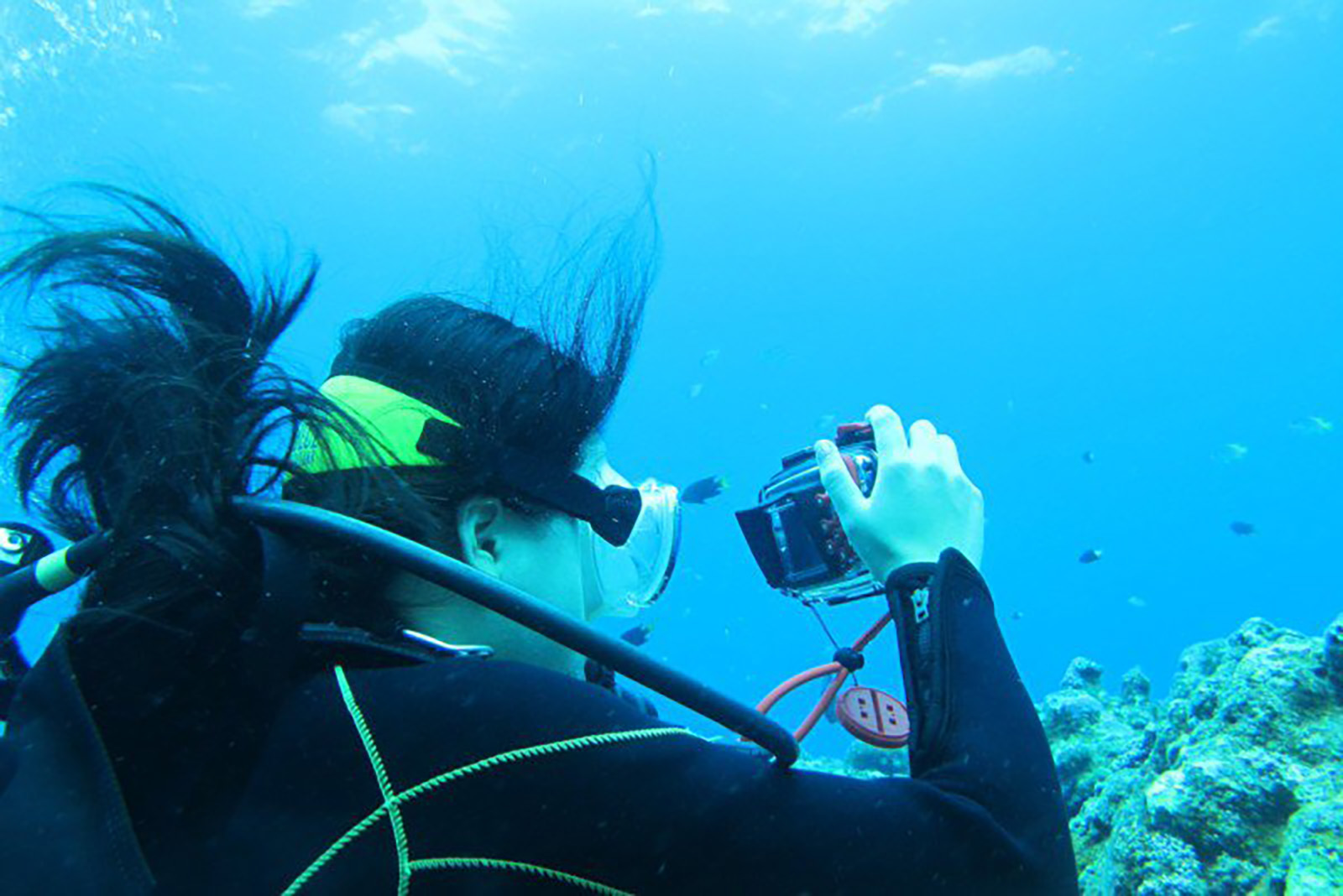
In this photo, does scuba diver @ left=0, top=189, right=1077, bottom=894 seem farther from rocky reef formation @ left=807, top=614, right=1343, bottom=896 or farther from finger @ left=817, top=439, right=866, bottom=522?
rocky reef formation @ left=807, top=614, right=1343, bottom=896

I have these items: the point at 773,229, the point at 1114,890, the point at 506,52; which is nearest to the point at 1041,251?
the point at 773,229

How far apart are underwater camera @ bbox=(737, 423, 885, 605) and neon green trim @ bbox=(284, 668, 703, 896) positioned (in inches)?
32.5

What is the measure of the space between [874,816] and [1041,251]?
2561 inches

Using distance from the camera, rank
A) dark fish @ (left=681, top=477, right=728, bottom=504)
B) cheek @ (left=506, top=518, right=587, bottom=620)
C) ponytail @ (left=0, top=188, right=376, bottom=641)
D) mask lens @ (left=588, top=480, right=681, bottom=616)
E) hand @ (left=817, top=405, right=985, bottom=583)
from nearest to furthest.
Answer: ponytail @ (left=0, top=188, right=376, bottom=641) → hand @ (left=817, top=405, right=985, bottom=583) → cheek @ (left=506, top=518, right=587, bottom=620) → mask lens @ (left=588, top=480, right=681, bottom=616) → dark fish @ (left=681, top=477, right=728, bottom=504)

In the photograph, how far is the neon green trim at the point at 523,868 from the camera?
39.6 inches

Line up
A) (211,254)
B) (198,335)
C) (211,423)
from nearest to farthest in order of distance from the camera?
1. (211,423)
2. (198,335)
3. (211,254)

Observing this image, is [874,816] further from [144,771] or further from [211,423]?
[211,423]

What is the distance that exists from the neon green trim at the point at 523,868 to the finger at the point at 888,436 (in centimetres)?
92

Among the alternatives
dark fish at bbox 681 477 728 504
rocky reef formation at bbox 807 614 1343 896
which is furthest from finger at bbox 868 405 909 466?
dark fish at bbox 681 477 728 504

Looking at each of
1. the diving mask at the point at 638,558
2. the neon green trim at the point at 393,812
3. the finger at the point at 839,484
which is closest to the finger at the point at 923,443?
the finger at the point at 839,484

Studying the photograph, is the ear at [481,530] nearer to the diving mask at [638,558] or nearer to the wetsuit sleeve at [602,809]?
the diving mask at [638,558]

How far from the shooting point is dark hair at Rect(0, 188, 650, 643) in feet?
4.17

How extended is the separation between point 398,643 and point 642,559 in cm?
88

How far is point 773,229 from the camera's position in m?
52.6
